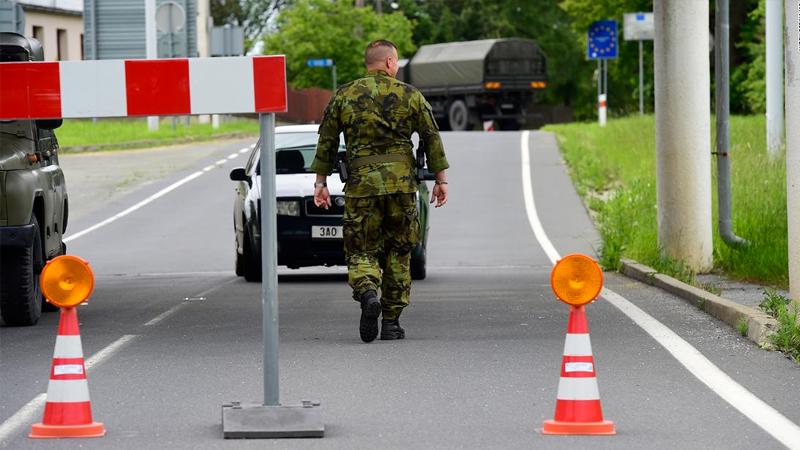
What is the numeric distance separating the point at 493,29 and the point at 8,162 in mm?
84401

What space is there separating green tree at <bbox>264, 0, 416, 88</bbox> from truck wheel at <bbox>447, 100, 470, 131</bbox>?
12.1 meters

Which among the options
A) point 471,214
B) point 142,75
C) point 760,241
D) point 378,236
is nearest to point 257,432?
point 142,75

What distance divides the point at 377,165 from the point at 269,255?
10.1 feet

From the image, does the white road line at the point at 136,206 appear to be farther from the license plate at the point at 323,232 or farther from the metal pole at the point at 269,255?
the metal pole at the point at 269,255

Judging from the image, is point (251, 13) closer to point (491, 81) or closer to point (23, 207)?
point (491, 81)

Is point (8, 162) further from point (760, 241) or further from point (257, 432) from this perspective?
point (760, 241)

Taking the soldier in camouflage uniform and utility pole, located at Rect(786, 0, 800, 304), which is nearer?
the soldier in camouflage uniform

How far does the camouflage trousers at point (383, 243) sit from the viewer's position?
1045 cm

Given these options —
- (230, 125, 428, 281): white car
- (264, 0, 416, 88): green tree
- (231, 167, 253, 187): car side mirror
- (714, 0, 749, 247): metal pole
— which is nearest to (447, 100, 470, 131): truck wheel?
(264, 0, 416, 88): green tree

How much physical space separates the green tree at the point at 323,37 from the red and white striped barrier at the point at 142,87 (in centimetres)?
6364

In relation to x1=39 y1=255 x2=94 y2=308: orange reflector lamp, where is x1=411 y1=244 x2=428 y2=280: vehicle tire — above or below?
below

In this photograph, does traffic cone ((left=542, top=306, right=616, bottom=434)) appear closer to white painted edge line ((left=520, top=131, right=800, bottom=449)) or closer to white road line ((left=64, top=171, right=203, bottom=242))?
white painted edge line ((left=520, top=131, right=800, bottom=449))

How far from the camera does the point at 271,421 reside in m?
7.41

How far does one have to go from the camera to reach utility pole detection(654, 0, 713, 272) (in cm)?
1605
